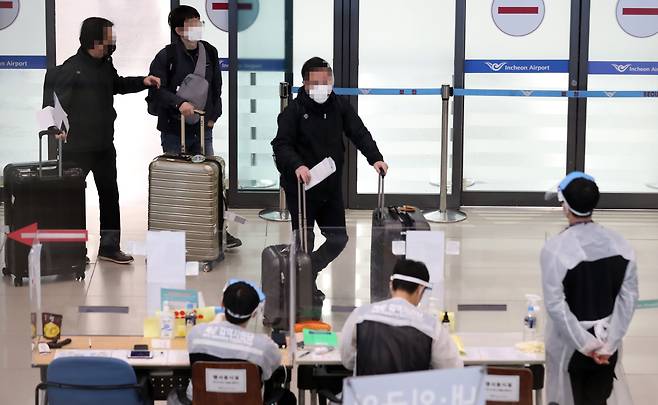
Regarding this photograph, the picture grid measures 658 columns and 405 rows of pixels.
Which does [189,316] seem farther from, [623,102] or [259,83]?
[623,102]

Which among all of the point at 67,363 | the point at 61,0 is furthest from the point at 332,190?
the point at 61,0

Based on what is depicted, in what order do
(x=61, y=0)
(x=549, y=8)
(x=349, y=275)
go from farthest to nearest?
(x=61, y=0) → (x=549, y=8) → (x=349, y=275)

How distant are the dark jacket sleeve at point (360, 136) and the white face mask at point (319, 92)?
0.24 meters

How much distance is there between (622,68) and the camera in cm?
1077

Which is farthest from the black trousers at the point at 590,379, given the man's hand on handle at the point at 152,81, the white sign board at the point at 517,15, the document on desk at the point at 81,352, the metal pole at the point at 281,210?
the white sign board at the point at 517,15

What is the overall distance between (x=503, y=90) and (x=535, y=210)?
1.16 metres

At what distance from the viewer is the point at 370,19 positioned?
10.8 meters

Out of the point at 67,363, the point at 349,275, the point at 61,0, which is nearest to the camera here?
the point at 67,363

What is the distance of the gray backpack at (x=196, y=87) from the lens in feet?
29.2

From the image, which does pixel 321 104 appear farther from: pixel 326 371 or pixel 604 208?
pixel 604 208

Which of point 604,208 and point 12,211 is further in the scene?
point 604,208

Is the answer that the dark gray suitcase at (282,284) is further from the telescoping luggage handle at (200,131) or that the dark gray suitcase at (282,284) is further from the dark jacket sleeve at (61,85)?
the dark jacket sleeve at (61,85)

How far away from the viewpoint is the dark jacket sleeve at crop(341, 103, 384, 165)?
7613mm

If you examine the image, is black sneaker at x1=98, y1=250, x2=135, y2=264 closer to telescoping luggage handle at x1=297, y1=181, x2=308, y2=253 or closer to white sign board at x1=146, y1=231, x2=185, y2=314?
white sign board at x1=146, y1=231, x2=185, y2=314
